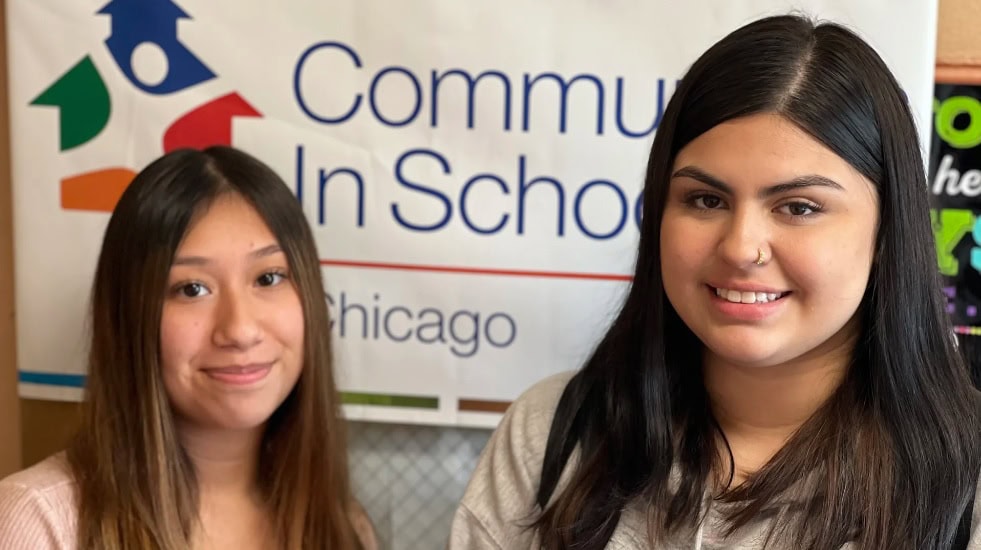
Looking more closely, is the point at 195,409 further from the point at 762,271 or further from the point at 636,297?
the point at 762,271

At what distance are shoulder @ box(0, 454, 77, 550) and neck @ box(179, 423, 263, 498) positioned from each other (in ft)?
0.49

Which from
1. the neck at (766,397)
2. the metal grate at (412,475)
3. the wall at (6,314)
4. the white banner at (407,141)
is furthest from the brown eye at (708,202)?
the wall at (6,314)

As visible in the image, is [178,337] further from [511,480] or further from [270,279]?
[511,480]

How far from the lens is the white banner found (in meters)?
1.35

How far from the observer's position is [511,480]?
3.65ft

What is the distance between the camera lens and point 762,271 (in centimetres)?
90

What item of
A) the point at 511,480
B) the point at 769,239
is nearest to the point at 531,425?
the point at 511,480

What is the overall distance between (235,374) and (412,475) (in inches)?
16.7

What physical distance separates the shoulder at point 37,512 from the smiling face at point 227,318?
0.16 m

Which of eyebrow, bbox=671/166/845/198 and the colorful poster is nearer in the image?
eyebrow, bbox=671/166/845/198

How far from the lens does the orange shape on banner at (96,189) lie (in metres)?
1.46

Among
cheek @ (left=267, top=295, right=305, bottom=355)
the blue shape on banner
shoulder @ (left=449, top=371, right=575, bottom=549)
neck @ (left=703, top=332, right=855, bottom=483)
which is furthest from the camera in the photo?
the blue shape on banner

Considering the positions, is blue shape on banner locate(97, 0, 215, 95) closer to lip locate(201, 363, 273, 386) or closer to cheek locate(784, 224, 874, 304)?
lip locate(201, 363, 273, 386)

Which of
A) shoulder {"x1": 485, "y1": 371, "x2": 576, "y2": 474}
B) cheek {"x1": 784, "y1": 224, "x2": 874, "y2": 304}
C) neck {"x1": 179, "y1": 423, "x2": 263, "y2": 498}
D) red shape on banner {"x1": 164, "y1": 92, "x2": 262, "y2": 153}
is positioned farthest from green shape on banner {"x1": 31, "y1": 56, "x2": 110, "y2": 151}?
cheek {"x1": 784, "y1": 224, "x2": 874, "y2": 304}
